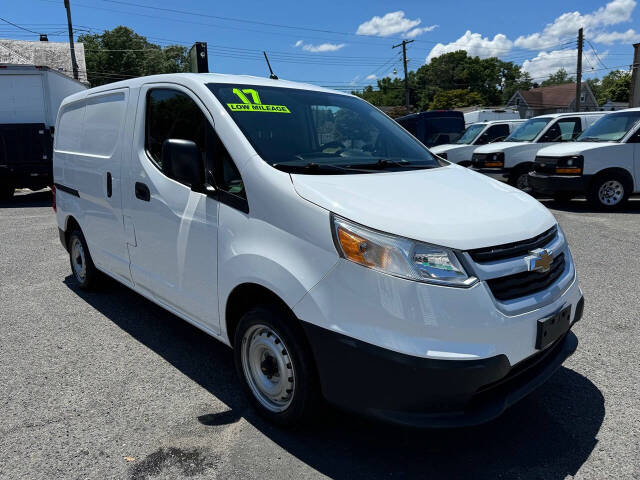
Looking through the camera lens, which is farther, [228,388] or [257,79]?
[257,79]

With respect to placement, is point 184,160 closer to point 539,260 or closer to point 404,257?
point 404,257

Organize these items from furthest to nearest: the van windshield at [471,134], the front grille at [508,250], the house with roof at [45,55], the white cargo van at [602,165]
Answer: the house with roof at [45,55], the van windshield at [471,134], the white cargo van at [602,165], the front grille at [508,250]

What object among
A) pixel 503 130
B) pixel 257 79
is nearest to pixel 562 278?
pixel 257 79

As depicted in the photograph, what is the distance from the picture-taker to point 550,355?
2744mm

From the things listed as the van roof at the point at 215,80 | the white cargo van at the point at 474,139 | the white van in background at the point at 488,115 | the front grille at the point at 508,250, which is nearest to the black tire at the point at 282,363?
the front grille at the point at 508,250

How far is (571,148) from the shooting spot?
10148 millimetres

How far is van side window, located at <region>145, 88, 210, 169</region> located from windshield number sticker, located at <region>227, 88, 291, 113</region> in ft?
0.69

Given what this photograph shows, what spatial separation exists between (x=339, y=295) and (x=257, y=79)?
2.07m

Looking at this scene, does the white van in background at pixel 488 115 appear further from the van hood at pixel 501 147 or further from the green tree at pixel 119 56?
the green tree at pixel 119 56

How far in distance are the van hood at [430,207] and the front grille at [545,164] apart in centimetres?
792

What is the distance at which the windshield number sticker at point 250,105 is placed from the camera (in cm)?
310

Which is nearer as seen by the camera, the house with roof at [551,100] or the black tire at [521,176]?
the black tire at [521,176]

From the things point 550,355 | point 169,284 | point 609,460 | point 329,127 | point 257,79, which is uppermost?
point 257,79

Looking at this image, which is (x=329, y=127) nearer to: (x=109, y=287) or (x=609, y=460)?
(x=609, y=460)
